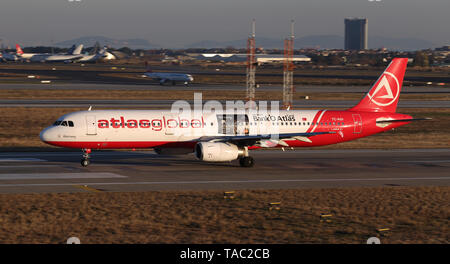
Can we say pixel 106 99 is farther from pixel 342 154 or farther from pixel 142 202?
pixel 142 202

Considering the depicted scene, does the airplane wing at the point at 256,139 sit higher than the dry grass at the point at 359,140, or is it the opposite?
the airplane wing at the point at 256,139

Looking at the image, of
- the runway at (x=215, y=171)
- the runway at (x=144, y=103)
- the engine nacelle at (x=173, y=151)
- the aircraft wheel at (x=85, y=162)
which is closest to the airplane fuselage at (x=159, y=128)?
the engine nacelle at (x=173, y=151)

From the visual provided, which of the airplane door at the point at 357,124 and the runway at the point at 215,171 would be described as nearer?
the runway at the point at 215,171

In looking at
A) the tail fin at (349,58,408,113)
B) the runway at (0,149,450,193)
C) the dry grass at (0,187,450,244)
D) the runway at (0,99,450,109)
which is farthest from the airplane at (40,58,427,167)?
the runway at (0,99,450,109)

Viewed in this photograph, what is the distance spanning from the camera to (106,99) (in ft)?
292

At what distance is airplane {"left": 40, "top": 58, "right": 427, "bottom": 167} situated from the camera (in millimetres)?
37469

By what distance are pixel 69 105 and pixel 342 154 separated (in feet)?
143

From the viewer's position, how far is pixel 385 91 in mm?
43594

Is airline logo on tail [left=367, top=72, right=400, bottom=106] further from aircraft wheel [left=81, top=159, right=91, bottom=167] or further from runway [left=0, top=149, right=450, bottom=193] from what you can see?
aircraft wheel [left=81, top=159, right=91, bottom=167]

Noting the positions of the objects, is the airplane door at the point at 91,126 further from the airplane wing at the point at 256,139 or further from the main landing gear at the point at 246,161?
the main landing gear at the point at 246,161

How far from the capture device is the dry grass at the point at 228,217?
2184cm

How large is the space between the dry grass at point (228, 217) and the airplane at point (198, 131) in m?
8.22

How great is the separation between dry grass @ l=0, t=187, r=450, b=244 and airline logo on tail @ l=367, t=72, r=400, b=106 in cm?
1345
